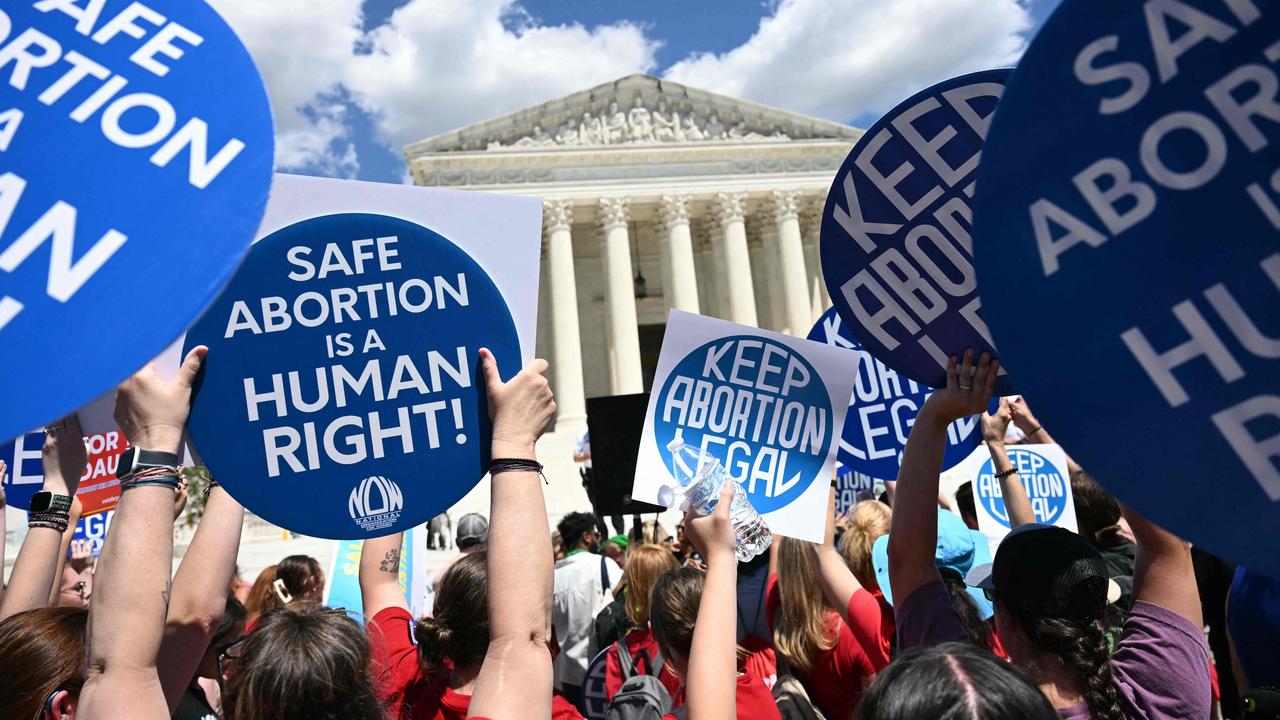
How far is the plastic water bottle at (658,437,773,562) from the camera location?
8.73ft

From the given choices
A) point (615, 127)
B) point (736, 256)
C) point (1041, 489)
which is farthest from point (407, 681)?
point (615, 127)

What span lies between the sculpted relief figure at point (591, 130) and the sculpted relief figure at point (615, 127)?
26 cm

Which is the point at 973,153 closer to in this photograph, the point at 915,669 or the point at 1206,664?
the point at 1206,664

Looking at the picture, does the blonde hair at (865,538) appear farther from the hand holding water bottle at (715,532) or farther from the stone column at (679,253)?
the stone column at (679,253)

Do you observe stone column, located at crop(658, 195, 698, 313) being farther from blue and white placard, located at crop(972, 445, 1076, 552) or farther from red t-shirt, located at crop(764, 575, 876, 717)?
red t-shirt, located at crop(764, 575, 876, 717)

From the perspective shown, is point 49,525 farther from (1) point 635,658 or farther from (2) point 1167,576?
(2) point 1167,576

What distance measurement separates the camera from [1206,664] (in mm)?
2314

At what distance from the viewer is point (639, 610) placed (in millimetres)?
5070

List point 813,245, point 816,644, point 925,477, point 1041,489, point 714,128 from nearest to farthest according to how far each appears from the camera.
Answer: point 925,477, point 816,644, point 1041,489, point 714,128, point 813,245

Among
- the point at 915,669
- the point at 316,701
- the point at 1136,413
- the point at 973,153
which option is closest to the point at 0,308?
the point at 316,701

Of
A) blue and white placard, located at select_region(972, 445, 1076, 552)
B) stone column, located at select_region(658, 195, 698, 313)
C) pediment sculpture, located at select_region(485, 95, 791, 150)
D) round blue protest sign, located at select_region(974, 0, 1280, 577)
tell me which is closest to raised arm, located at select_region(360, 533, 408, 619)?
round blue protest sign, located at select_region(974, 0, 1280, 577)

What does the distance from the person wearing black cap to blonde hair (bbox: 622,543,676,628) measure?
263 centimetres

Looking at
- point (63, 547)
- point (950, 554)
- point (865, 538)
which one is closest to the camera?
point (63, 547)

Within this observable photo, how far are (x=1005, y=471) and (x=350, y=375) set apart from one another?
2853 mm
